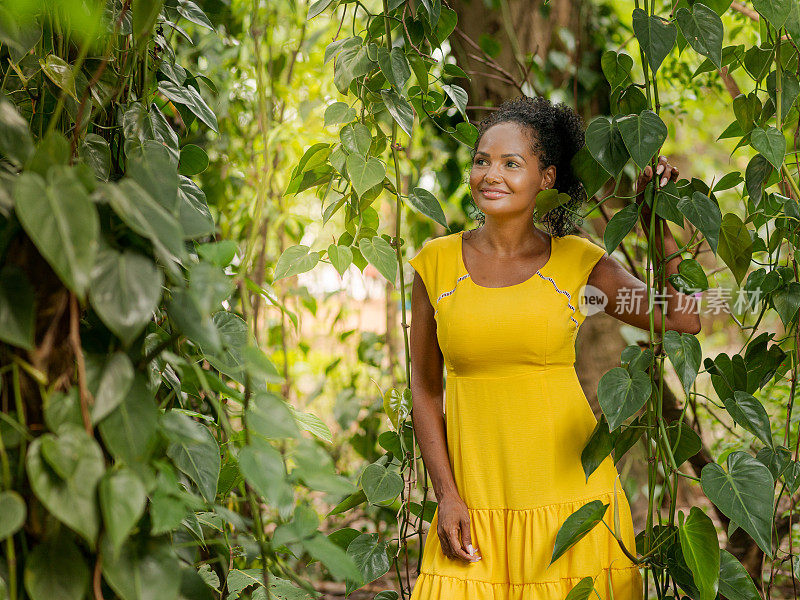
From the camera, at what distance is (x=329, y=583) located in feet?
9.14

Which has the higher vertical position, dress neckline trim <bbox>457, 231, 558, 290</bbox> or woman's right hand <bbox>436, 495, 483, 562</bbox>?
dress neckline trim <bbox>457, 231, 558, 290</bbox>

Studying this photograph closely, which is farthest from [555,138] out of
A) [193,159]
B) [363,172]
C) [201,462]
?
[201,462]

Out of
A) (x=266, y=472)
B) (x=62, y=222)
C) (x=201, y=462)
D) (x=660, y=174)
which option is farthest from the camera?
(x=660, y=174)

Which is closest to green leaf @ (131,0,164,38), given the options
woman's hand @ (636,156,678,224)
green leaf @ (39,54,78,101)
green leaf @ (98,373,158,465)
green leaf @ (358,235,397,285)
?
green leaf @ (39,54,78,101)

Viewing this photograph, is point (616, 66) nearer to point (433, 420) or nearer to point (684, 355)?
point (684, 355)

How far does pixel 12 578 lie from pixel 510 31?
72.4 inches

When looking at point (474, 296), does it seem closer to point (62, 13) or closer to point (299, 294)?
point (62, 13)

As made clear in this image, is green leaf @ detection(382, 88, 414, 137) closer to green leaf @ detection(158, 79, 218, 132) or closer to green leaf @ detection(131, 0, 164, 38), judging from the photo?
green leaf @ detection(158, 79, 218, 132)

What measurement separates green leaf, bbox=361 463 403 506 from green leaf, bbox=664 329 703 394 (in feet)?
1.72

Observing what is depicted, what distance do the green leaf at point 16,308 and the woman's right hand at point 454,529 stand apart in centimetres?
87

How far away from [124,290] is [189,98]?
587 mm

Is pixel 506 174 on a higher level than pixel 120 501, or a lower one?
higher

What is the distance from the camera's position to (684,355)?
1.07 m

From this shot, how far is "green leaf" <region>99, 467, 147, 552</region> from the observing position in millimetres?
583
